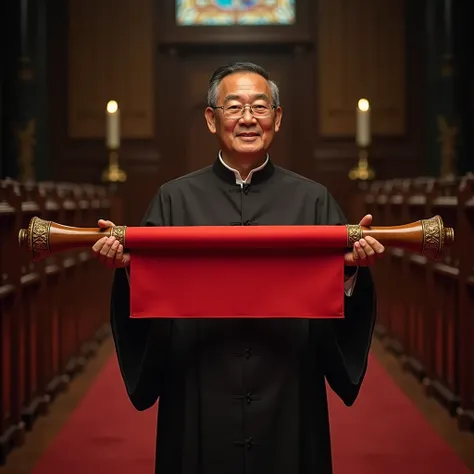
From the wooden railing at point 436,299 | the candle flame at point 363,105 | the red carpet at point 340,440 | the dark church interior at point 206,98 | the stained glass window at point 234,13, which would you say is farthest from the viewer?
the stained glass window at point 234,13

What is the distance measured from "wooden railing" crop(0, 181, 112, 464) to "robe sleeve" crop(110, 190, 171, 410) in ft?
6.66

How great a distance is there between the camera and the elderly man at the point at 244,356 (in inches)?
90.8

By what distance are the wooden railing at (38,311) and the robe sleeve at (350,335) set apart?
231cm

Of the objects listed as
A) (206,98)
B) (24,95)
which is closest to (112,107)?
(206,98)

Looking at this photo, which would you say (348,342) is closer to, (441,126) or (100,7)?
(441,126)

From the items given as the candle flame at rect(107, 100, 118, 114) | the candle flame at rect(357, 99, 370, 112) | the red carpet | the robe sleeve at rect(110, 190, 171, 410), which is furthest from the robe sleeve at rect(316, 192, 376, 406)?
the candle flame at rect(107, 100, 118, 114)

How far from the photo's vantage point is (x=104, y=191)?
341 inches

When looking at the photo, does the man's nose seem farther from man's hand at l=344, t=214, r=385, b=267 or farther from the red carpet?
the red carpet

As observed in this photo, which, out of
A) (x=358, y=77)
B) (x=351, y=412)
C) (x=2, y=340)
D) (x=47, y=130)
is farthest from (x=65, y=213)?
(x=358, y=77)

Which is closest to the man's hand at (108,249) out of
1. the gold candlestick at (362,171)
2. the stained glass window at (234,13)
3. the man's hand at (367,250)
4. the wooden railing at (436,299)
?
the man's hand at (367,250)

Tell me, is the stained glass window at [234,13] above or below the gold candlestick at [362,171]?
above

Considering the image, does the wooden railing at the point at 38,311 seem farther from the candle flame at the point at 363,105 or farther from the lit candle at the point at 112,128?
the candle flame at the point at 363,105

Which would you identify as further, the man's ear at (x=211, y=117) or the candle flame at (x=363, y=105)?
the candle flame at (x=363, y=105)

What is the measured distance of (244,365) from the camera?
2307 millimetres
